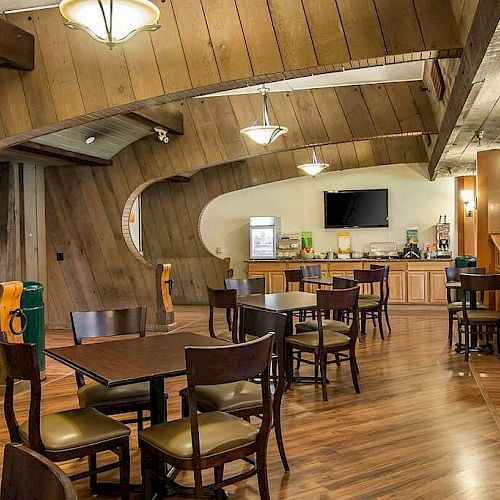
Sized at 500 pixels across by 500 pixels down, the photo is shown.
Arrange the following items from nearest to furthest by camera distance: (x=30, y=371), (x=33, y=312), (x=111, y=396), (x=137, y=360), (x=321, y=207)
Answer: (x=30, y=371), (x=137, y=360), (x=111, y=396), (x=33, y=312), (x=321, y=207)

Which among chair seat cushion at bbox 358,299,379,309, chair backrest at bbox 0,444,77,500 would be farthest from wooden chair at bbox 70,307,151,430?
chair seat cushion at bbox 358,299,379,309

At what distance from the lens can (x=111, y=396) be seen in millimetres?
3344

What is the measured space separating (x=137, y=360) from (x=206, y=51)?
96.9 inches

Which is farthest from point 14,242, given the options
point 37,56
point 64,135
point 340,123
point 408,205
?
point 408,205

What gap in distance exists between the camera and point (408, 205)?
11.3 meters

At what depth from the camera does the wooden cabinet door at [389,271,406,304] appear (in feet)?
35.0

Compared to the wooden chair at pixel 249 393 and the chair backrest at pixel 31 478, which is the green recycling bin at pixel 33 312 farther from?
the chair backrest at pixel 31 478

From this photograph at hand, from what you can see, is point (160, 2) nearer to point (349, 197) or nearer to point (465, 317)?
point (465, 317)

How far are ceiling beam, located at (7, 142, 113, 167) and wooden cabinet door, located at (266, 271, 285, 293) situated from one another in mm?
3902

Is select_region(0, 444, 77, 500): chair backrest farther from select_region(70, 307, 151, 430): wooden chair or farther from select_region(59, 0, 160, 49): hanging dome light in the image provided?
select_region(59, 0, 160, 49): hanging dome light

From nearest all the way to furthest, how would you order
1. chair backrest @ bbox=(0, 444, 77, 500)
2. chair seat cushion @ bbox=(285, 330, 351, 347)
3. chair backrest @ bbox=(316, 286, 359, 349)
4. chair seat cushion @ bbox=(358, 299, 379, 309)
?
chair backrest @ bbox=(0, 444, 77, 500) → chair backrest @ bbox=(316, 286, 359, 349) → chair seat cushion @ bbox=(285, 330, 351, 347) → chair seat cushion @ bbox=(358, 299, 379, 309)

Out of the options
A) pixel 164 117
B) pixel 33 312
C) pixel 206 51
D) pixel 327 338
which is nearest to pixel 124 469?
pixel 327 338

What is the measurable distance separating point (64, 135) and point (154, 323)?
2.96 meters

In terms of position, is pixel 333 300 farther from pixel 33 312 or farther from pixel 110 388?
pixel 33 312
